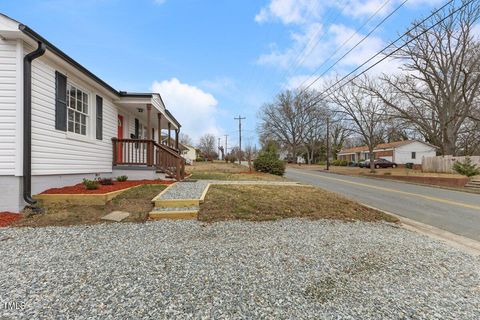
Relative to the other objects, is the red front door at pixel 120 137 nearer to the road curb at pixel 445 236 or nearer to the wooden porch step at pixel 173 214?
the wooden porch step at pixel 173 214

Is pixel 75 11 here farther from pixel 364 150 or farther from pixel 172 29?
pixel 364 150

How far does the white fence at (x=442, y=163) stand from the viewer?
20839mm

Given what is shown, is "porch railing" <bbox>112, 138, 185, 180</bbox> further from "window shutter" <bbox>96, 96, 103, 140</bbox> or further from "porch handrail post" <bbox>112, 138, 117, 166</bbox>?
"window shutter" <bbox>96, 96, 103, 140</bbox>

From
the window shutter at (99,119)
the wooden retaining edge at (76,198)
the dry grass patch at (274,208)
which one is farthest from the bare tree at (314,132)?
the wooden retaining edge at (76,198)

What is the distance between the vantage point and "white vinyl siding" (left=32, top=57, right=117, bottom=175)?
604 centimetres

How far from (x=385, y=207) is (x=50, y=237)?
9.22 meters

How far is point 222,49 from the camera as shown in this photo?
15.2 meters

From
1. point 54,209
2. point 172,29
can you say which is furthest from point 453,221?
point 172,29

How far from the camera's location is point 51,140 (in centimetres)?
651

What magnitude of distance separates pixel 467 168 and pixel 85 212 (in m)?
23.0

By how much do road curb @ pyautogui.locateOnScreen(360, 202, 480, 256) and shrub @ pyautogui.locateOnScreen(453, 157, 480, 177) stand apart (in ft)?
52.1

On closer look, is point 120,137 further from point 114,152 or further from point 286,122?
point 286,122

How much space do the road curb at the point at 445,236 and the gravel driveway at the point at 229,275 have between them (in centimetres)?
62

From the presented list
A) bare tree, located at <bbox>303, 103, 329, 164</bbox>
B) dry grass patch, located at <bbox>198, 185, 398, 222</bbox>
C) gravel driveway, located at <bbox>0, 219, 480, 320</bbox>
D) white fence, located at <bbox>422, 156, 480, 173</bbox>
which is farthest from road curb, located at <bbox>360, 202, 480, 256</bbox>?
bare tree, located at <bbox>303, 103, 329, 164</bbox>
